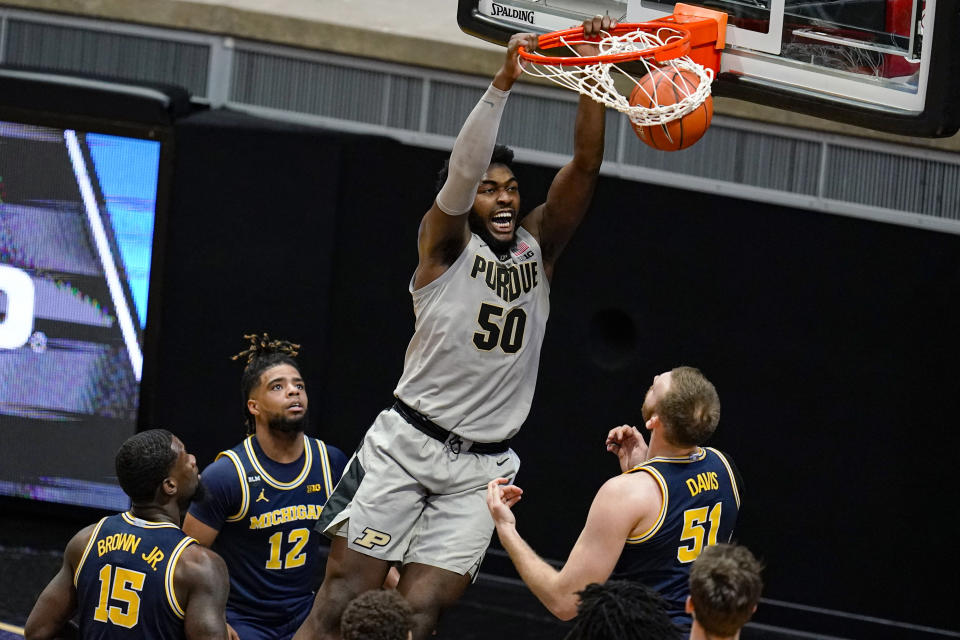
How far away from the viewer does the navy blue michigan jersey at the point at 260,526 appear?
491cm

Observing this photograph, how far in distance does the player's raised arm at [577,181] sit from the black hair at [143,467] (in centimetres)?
141

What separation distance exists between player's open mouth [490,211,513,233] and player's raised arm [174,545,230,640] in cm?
139

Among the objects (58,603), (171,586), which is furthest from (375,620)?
(58,603)

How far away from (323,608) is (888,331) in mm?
4005

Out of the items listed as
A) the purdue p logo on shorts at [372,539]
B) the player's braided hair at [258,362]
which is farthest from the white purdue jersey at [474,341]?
the player's braided hair at [258,362]

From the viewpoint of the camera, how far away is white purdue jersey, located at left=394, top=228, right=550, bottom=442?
4.14 meters

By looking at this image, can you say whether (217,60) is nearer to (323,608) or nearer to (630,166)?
(630,166)

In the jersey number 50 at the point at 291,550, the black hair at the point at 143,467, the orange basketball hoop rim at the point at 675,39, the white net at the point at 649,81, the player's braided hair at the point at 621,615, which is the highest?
the orange basketball hoop rim at the point at 675,39

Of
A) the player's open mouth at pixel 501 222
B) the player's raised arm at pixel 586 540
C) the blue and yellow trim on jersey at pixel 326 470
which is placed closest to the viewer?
the player's raised arm at pixel 586 540

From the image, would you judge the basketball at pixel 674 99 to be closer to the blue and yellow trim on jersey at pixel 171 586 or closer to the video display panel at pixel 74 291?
the blue and yellow trim on jersey at pixel 171 586

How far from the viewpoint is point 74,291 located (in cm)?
709

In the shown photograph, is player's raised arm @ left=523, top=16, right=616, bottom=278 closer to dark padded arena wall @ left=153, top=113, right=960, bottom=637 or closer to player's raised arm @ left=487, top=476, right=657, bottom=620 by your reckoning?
player's raised arm @ left=487, top=476, right=657, bottom=620

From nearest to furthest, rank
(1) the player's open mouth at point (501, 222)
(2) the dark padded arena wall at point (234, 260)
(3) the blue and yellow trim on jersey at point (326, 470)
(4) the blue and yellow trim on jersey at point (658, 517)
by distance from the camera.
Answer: (4) the blue and yellow trim on jersey at point (658, 517) → (1) the player's open mouth at point (501, 222) → (3) the blue and yellow trim on jersey at point (326, 470) → (2) the dark padded arena wall at point (234, 260)

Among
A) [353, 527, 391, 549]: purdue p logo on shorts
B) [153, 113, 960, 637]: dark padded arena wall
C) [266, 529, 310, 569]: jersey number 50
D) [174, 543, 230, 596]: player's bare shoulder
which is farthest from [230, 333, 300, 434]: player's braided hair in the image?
[153, 113, 960, 637]: dark padded arena wall
